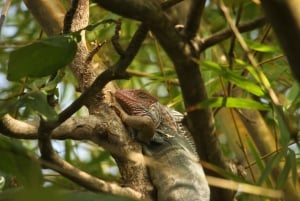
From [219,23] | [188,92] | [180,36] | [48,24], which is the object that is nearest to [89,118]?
[48,24]

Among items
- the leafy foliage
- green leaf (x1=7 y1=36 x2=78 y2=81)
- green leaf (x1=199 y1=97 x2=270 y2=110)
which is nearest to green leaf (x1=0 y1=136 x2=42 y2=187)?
the leafy foliage

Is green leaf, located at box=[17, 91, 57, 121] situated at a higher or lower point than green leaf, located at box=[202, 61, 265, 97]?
higher

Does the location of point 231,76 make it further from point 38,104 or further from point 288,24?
point 288,24

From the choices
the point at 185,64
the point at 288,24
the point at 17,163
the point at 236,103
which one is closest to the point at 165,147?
the point at 236,103

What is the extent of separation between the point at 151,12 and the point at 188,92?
0.22m

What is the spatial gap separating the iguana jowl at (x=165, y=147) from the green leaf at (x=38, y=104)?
535 mm

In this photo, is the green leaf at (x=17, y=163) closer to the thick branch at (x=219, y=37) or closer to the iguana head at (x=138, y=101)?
the thick branch at (x=219, y=37)

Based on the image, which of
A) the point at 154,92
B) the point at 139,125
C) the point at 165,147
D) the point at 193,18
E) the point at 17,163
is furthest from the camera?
the point at 154,92

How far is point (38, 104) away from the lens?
2.56 feet

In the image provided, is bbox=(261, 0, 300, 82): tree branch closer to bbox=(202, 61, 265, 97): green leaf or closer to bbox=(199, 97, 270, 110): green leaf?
bbox=(199, 97, 270, 110): green leaf

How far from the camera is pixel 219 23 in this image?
6.97 ft

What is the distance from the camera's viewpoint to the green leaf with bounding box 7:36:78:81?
816 millimetres

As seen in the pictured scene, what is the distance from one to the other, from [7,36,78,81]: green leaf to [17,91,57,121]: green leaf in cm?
5

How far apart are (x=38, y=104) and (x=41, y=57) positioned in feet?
0.28
